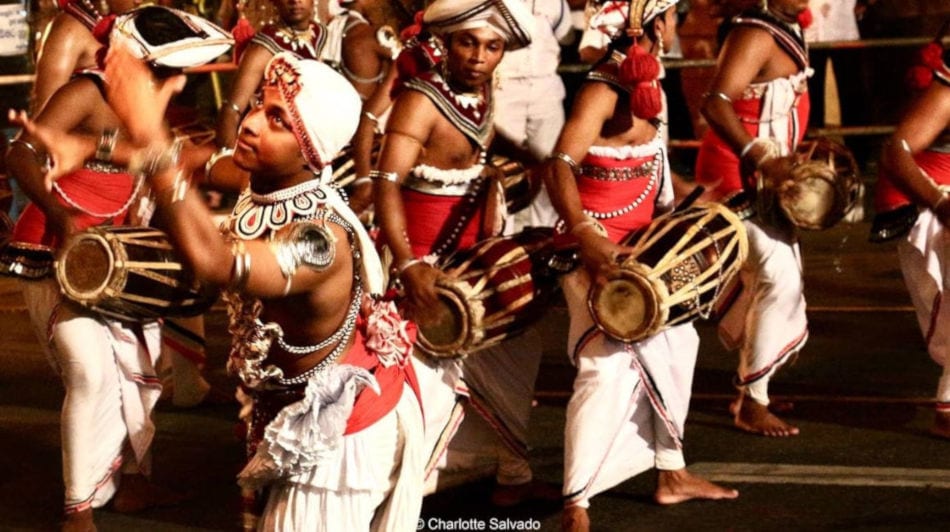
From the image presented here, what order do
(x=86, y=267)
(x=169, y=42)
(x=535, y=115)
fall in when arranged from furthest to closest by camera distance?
(x=535, y=115), (x=86, y=267), (x=169, y=42)

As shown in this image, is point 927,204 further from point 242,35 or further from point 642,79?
point 242,35

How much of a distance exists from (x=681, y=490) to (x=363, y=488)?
201 centimetres

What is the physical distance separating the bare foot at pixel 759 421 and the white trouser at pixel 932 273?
0.62 metres

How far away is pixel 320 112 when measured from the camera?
3.92 metres

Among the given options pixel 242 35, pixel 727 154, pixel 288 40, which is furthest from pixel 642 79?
pixel 242 35

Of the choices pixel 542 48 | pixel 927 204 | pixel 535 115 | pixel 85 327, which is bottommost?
pixel 535 115

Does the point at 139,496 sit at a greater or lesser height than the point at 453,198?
lesser

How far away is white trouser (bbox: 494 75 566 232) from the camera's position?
8.74 meters

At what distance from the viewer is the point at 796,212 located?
636 cm

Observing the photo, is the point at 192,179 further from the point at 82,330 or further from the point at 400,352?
the point at 82,330

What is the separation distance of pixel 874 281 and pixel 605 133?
422cm

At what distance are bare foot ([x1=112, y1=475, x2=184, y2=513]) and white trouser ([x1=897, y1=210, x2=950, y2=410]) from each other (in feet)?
9.94

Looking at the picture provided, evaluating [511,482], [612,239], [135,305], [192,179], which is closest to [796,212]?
[612,239]

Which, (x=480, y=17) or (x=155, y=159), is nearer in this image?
(x=155, y=159)
